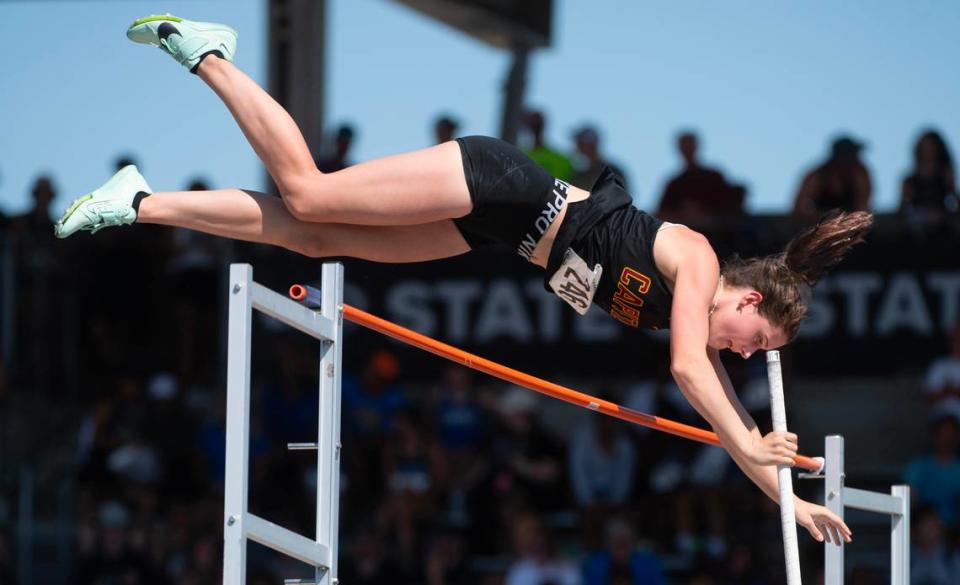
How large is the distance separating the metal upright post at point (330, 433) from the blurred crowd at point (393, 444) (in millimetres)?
4618

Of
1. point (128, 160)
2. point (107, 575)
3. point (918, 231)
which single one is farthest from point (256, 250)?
point (918, 231)

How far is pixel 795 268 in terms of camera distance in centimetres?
486

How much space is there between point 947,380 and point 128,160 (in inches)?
220

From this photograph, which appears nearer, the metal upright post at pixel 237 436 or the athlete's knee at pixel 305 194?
the metal upright post at pixel 237 436

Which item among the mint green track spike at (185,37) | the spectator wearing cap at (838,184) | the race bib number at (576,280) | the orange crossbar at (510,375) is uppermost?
the spectator wearing cap at (838,184)

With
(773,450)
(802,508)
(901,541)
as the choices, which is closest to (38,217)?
(901,541)

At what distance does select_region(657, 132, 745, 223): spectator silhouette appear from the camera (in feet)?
33.4

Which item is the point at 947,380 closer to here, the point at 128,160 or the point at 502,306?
the point at 502,306

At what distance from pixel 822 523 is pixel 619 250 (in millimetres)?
1050

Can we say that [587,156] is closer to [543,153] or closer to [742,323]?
[543,153]

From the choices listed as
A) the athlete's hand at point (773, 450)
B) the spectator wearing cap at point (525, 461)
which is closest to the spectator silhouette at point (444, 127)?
the spectator wearing cap at point (525, 461)

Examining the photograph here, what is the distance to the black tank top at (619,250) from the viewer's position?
4832 mm

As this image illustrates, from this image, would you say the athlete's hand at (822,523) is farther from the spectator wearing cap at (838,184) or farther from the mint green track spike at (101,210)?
the spectator wearing cap at (838,184)

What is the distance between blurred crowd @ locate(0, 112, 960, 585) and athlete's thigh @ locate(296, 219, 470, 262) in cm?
421
